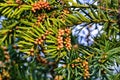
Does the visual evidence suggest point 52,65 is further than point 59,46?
Yes

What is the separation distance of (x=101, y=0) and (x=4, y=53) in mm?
300

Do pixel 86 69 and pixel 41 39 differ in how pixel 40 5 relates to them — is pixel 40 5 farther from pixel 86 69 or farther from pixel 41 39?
pixel 86 69

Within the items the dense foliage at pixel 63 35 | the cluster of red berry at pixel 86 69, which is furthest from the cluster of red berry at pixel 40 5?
the cluster of red berry at pixel 86 69

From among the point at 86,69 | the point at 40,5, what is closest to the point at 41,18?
the point at 40,5

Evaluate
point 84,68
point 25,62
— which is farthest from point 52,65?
point 84,68

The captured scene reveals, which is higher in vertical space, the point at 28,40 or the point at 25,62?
the point at 28,40

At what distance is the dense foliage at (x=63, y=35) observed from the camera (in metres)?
0.65

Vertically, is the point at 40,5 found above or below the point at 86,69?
above

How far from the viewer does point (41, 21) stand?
2.22 ft

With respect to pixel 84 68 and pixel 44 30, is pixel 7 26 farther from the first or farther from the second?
pixel 84 68

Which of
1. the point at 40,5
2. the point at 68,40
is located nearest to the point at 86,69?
the point at 68,40

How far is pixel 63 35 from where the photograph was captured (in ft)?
2.10

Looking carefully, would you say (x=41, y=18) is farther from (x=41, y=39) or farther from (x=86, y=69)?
(x=86, y=69)

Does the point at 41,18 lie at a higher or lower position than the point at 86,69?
higher
